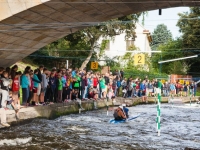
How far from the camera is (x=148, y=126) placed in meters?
17.9

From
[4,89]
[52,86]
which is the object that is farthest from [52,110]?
[4,89]

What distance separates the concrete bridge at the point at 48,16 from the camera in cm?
1426

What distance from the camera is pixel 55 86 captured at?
61.4 ft

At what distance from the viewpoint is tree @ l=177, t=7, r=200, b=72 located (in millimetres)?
52688

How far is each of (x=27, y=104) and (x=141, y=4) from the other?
600cm

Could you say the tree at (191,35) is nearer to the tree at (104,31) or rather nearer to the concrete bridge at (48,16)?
the tree at (104,31)

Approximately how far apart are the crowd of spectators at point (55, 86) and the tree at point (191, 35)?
23.4m

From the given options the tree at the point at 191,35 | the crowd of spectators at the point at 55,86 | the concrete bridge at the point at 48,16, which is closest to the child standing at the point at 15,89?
the crowd of spectators at the point at 55,86

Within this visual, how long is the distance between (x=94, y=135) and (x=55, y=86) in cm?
491

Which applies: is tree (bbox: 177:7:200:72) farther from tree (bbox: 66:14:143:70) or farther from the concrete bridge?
the concrete bridge

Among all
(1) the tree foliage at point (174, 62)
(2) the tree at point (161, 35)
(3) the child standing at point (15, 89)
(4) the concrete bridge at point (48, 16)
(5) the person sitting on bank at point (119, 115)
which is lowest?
(5) the person sitting on bank at point (119, 115)

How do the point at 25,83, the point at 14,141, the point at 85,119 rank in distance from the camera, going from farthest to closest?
1. the point at 85,119
2. the point at 25,83
3. the point at 14,141

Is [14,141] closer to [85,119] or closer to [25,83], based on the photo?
[25,83]

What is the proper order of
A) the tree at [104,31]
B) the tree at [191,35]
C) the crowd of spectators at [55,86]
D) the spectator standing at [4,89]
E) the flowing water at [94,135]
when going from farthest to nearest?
the tree at [191,35], the tree at [104,31], the crowd of spectators at [55,86], the spectator standing at [4,89], the flowing water at [94,135]
